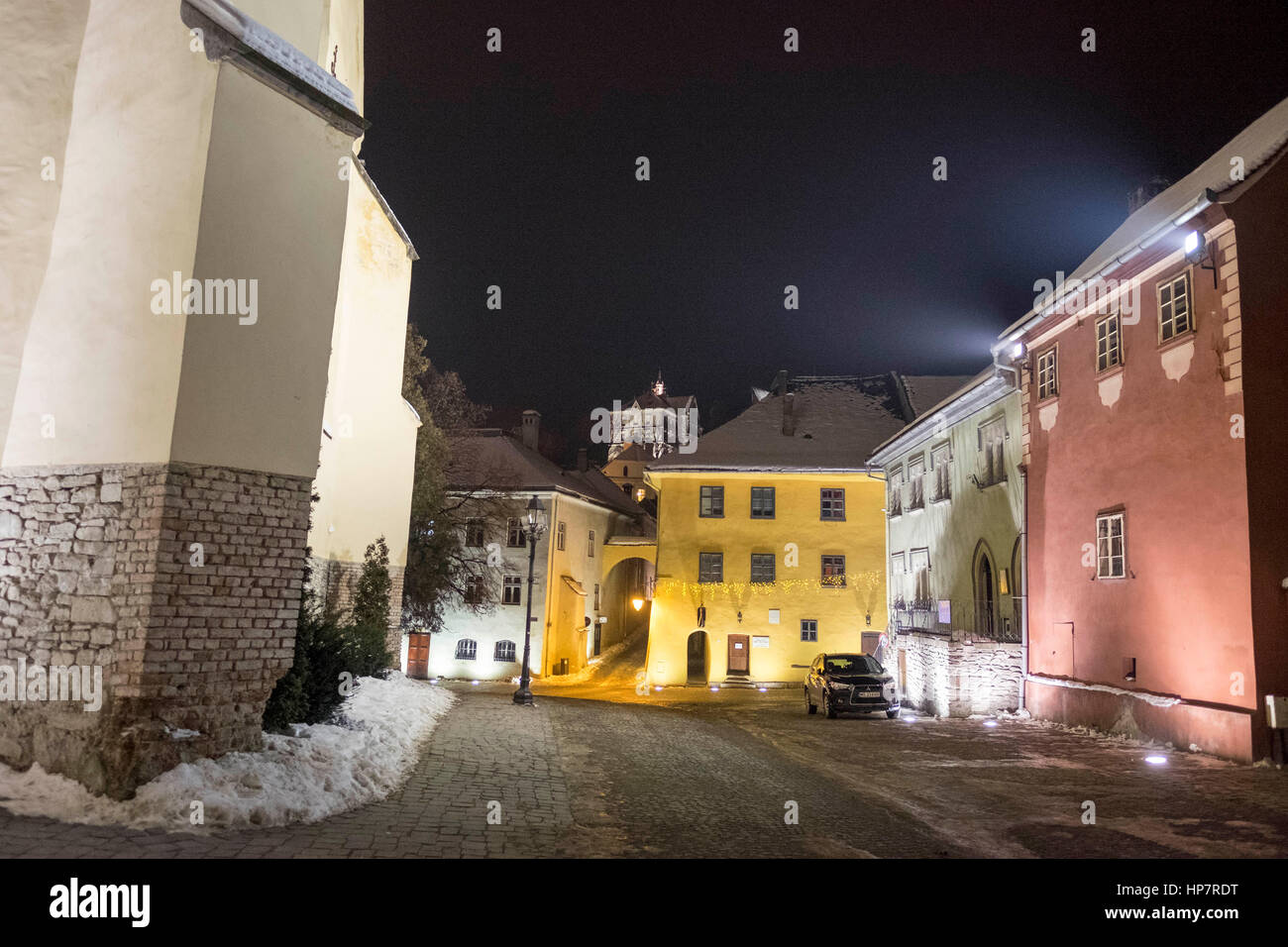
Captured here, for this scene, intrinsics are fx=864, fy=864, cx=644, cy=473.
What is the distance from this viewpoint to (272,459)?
8391 millimetres

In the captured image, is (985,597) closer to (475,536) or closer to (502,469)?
(475,536)

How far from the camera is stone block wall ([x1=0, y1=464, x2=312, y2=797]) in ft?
24.2

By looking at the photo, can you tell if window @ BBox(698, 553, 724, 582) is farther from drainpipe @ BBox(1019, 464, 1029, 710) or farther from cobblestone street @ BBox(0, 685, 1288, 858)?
cobblestone street @ BBox(0, 685, 1288, 858)

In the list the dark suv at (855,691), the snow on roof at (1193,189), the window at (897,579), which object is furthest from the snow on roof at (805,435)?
the snow on roof at (1193,189)

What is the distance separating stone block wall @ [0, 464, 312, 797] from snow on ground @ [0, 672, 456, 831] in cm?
19

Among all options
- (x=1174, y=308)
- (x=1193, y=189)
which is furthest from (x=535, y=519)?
(x=1193, y=189)

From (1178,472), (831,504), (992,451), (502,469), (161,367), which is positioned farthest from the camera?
(502,469)

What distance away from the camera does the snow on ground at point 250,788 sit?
6.91m

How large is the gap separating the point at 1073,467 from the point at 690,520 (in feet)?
67.2

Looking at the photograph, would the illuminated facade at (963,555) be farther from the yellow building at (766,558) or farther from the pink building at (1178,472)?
the yellow building at (766,558)

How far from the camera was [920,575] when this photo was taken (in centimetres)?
2748

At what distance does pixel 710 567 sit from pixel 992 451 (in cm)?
1637

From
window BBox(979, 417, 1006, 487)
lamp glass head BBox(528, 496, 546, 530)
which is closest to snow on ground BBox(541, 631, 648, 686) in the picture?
lamp glass head BBox(528, 496, 546, 530)
